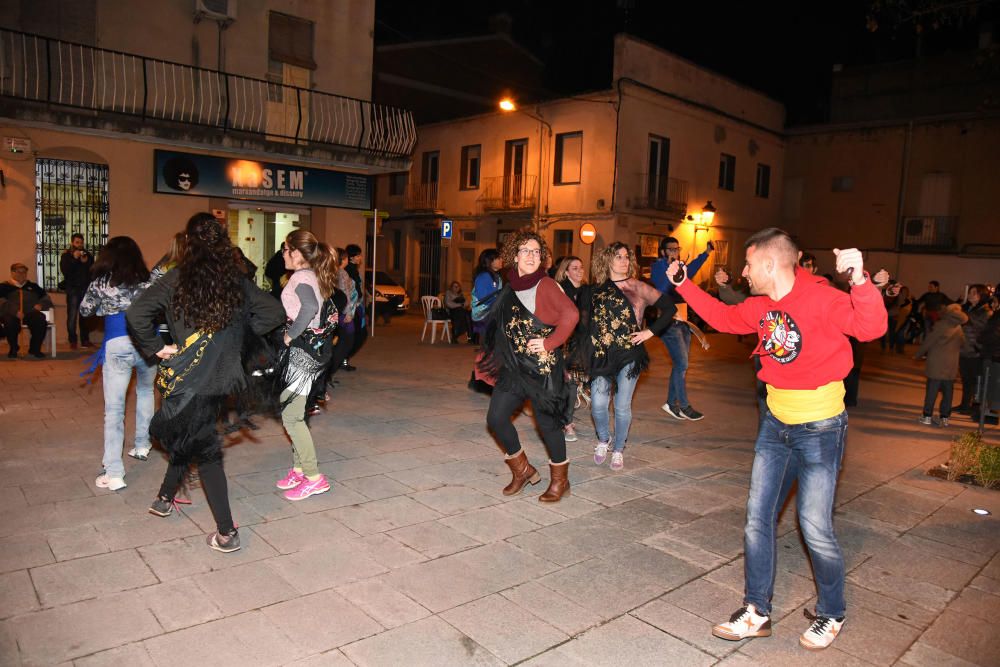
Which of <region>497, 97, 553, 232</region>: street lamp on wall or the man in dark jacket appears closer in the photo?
the man in dark jacket

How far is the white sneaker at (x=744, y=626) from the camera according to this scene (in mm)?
3348

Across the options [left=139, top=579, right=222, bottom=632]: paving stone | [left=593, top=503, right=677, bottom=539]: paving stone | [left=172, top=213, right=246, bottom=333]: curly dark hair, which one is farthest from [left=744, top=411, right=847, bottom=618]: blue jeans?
[left=172, top=213, right=246, bottom=333]: curly dark hair

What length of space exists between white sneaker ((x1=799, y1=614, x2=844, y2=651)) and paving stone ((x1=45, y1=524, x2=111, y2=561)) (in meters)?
3.76

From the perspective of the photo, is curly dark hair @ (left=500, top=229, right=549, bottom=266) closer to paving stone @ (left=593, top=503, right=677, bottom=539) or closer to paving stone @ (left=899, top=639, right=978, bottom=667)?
paving stone @ (left=593, top=503, right=677, bottom=539)

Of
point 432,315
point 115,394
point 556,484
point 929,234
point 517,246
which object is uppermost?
point 929,234

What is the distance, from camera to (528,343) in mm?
4879

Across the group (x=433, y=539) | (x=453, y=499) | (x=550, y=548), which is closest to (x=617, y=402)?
(x=453, y=499)

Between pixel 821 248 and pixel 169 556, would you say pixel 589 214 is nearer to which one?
pixel 821 248

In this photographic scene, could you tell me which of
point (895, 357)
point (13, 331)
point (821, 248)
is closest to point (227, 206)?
point (13, 331)

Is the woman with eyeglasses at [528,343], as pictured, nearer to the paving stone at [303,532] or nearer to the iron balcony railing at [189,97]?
the paving stone at [303,532]

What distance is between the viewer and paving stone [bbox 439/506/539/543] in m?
4.54

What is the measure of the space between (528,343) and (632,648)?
216 centimetres

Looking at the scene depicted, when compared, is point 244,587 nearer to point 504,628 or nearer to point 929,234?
point 504,628

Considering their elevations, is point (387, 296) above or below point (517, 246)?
below
